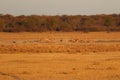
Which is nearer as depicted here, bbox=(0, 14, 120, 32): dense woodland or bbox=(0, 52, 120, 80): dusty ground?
bbox=(0, 52, 120, 80): dusty ground

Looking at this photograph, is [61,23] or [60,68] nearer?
[60,68]

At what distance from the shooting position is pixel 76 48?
3644cm

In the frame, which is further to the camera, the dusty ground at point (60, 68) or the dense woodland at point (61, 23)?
the dense woodland at point (61, 23)

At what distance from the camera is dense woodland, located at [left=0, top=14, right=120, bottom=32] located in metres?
73.5

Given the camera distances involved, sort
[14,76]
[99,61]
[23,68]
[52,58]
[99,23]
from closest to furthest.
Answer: [14,76]
[23,68]
[99,61]
[52,58]
[99,23]

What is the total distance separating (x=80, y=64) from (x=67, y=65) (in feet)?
2.75

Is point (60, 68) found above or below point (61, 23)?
above

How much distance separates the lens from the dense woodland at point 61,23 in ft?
241

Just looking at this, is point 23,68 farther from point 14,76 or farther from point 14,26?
point 14,26

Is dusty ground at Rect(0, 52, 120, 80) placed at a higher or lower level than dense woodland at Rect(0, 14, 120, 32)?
higher

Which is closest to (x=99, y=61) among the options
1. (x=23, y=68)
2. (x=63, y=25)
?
(x=23, y=68)

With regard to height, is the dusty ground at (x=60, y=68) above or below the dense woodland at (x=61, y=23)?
above

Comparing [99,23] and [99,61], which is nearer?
[99,61]

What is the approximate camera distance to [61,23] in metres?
80.1
